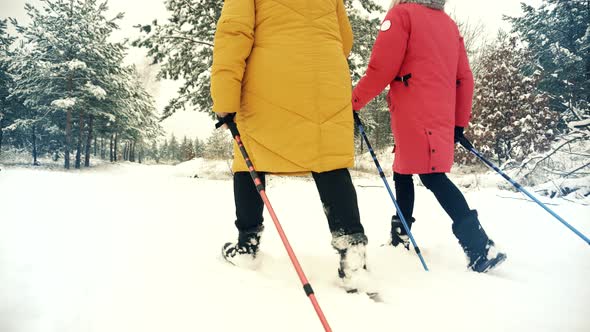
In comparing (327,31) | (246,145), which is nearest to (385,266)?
(246,145)

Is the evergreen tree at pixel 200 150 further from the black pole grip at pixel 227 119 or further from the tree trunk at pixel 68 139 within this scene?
Answer: the black pole grip at pixel 227 119

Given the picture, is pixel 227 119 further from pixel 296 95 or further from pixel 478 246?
pixel 478 246

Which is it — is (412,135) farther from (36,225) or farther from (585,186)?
(585,186)

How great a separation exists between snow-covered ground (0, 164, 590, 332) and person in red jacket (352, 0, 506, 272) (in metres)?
0.33

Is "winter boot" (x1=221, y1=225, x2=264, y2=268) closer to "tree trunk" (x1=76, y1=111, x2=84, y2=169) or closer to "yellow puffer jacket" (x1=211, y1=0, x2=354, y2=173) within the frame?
"yellow puffer jacket" (x1=211, y1=0, x2=354, y2=173)

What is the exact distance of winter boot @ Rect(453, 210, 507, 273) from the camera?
5.91 ft

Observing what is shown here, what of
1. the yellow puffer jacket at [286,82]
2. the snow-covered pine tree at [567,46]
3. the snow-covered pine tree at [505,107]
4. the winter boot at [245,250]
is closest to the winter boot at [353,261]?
the yellow puffer jacket at [286,82]

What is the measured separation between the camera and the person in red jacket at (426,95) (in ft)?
6.04

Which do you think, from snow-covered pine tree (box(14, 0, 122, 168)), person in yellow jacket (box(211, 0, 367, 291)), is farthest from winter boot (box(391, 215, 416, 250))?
snow-covered pine tree (box(14, 0, 122, 168))

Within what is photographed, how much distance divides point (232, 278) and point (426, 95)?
158 cm

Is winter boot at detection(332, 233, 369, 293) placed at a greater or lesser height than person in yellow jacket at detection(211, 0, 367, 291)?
lesser

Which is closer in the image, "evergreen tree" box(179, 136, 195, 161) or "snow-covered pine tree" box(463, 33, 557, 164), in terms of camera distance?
"snow-covered pine tree" box(463, 33, 557, 164)

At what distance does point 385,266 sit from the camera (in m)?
1.97

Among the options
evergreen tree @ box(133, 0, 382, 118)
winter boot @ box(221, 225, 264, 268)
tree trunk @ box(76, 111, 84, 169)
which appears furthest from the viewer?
tree trunk @ box(76, 111, 84, 169)
